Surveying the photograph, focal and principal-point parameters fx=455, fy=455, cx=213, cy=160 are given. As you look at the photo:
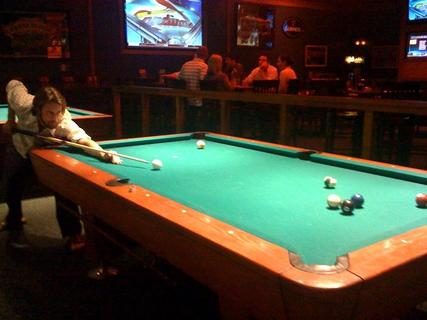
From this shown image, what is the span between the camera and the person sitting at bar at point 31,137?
2.88 meters

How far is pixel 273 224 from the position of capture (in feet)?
4.84

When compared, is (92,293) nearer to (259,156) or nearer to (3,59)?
(259,156)

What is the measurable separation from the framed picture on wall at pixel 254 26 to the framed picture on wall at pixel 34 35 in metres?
3.79

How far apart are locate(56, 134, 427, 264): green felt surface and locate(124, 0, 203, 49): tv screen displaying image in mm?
6301

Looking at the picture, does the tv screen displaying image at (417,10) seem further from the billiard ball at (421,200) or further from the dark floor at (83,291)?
the billiard ball at (421,200)

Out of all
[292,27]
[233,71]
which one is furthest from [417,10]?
[233,71]

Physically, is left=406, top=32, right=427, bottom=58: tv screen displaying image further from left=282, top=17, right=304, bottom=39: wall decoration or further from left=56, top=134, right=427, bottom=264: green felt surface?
left=56, top=134, right=427, bottom=264: green felt surface

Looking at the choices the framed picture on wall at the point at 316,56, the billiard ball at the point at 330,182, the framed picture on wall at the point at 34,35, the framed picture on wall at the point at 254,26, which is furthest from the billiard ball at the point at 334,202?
the framed picture on wall at the point at 316,56

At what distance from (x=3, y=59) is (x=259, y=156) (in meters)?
6.37

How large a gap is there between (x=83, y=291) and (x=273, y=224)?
4.72 feet

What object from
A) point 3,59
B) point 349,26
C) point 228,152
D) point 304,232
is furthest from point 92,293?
point 349,26

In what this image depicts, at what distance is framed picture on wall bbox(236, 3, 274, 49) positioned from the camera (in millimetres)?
9953

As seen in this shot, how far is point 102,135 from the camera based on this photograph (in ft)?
13.5

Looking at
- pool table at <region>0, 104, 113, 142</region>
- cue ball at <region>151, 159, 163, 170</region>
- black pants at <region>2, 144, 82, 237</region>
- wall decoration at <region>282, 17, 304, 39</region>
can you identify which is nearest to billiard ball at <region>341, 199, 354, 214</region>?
cue ball at <region>151, 159, 163, 170</region>
